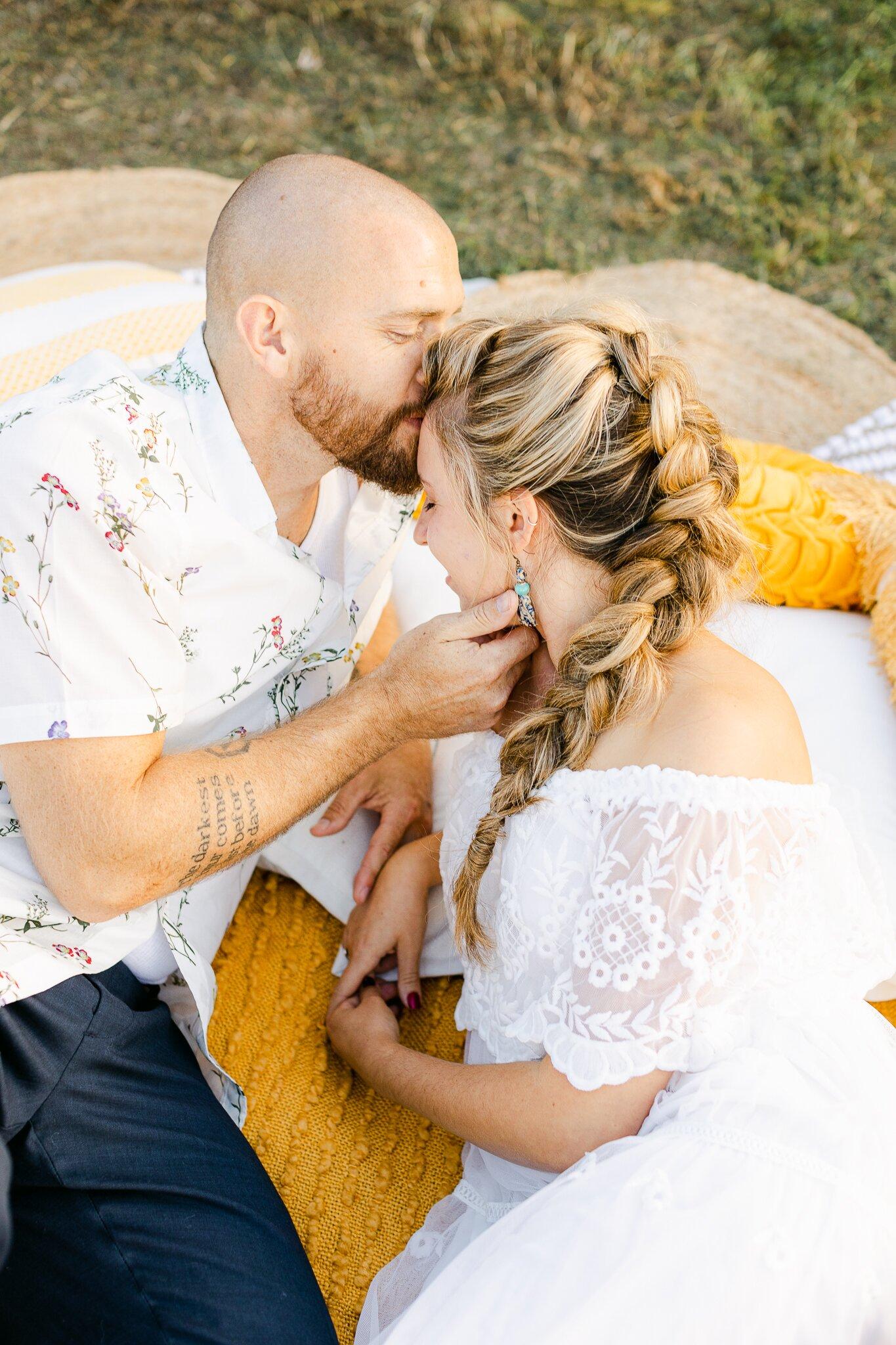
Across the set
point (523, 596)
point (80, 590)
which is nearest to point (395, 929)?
point (523, 596)

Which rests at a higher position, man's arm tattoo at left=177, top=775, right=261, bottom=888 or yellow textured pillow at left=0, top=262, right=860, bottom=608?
yellow textured pillow at left=0, top=262, right=860, bottom=608

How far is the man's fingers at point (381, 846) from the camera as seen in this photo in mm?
2650

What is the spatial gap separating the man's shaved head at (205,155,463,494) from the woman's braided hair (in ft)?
0.64

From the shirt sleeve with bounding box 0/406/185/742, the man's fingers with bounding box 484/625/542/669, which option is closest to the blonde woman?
the man's fingers with bounding box 484/625/542/669

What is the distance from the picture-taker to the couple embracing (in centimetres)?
172

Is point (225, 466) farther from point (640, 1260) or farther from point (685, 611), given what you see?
point (640, 1260)

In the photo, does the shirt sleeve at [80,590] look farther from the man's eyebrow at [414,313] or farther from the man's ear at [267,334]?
the man's eyebrow at [414,313]

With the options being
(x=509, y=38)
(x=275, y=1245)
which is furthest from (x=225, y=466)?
(x=509, y=38)

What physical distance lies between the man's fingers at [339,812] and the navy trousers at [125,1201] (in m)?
0.64

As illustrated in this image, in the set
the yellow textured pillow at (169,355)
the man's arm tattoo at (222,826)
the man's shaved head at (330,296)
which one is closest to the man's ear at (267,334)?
the man's shaved head at (330,296)

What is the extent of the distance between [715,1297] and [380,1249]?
818mm

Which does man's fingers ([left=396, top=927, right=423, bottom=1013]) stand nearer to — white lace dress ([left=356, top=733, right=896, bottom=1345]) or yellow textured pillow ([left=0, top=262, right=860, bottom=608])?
white lace dress ([left=356, top=733, right=896, bottom=1345])

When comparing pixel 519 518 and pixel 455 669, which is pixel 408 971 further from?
pixel 519 518

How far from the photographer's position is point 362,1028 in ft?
7.79
